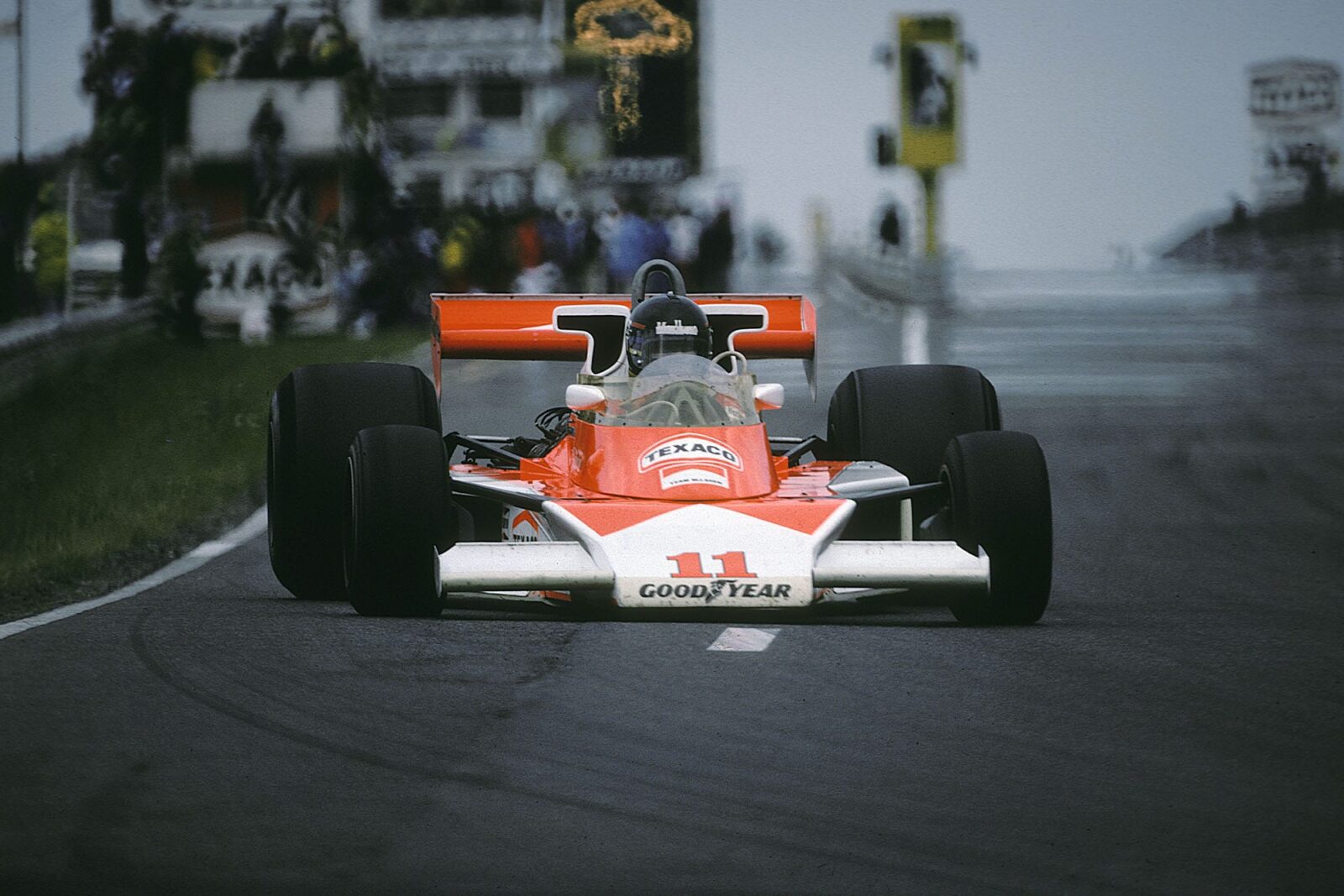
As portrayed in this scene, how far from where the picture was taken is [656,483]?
9.20 meters

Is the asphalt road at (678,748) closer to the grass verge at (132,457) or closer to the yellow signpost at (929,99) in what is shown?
the grass verge at (132,457)

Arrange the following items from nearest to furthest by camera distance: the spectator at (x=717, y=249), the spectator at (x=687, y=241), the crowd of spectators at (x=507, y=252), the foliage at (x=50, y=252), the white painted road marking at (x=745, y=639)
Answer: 1. the white painted road marking at (x=745, y=639)
2. the foliage at (x=50, y=252)
3. the crowd of spectators at (x=507, y=252)
4. the spectator at (x=687, y=241)
5. the spectator at (x=717, y=249)

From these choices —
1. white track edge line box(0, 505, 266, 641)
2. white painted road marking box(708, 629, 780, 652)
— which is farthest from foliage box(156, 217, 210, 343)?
white painted road marking box(708, 629, 780, 652)

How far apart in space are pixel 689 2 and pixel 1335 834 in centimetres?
2372

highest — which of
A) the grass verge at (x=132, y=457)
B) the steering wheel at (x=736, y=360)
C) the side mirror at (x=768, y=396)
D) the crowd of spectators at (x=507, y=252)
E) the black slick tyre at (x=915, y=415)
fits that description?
the steering wheel at (x=736, y=360)

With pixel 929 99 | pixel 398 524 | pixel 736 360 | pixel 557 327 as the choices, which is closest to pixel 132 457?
pixel 557 327

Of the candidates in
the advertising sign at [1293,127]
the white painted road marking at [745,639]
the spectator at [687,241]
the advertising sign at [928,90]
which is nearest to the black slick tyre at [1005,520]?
the white painted road marking at [745,639]

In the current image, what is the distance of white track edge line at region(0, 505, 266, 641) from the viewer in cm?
904

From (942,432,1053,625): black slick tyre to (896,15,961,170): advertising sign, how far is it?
44.8 m

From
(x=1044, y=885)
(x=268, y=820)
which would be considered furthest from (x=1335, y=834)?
(x=268, y=820)

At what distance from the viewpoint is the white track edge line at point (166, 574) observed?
9039mm

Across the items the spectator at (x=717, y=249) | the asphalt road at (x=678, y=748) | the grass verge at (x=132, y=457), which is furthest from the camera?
the spectator at (x=717, y=249)

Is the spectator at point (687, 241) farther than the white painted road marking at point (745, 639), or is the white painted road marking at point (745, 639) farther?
the spectator at point (687, 241)

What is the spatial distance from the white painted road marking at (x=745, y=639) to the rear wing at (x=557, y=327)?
2831 millimetres
